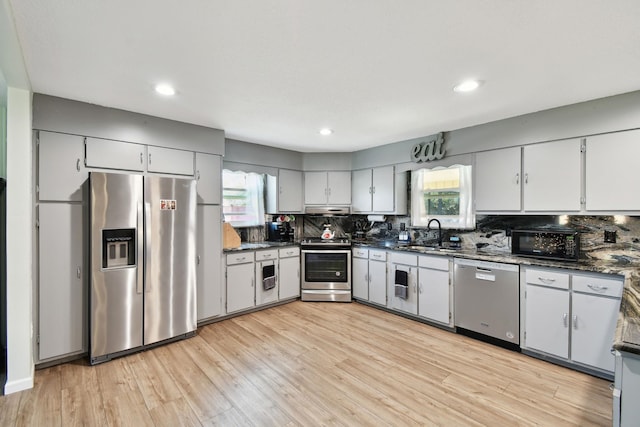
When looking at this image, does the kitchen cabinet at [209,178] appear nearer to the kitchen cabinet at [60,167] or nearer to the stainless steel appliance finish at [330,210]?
the kitchen cabinet at [60,167]

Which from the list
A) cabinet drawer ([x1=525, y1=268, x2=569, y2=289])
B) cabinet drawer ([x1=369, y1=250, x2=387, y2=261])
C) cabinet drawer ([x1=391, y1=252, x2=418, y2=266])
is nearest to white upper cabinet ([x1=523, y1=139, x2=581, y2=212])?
cabinet drawer ([x1=525, y1=268, x2=569, y2=289])

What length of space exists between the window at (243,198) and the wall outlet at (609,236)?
4131 mm

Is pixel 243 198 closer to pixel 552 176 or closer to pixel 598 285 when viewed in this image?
pixel 552 176

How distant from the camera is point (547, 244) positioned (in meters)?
2.87

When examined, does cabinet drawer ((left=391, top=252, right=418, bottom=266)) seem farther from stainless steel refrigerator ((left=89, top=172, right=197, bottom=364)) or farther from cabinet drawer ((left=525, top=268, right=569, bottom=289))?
stainless steel refrigerator ((left=89, top=172, right=197, bottom=364))

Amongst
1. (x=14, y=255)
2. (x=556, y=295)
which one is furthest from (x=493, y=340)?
(x=14, y=255)

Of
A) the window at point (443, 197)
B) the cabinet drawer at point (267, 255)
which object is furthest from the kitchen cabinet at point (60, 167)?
the window at point (443, 197)

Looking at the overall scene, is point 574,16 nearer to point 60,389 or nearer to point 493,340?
point 493,340

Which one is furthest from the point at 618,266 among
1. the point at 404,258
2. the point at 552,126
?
the point at 404,258

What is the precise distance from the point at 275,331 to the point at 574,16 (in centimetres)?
356

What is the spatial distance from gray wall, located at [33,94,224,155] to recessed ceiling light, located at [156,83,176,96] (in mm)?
733

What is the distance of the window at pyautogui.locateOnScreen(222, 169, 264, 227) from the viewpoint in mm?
4352

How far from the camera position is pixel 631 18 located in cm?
152

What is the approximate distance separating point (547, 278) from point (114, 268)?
402 centimetres
